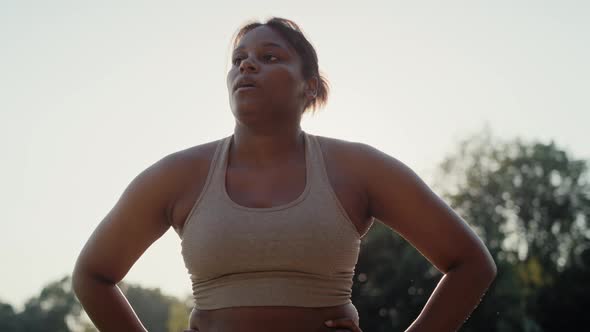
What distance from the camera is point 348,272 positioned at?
2609mm

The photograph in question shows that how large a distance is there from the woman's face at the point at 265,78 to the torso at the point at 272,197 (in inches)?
8.1

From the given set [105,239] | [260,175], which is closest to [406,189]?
[260,175]

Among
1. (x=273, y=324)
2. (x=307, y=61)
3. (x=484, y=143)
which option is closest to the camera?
(x=273, y=324)

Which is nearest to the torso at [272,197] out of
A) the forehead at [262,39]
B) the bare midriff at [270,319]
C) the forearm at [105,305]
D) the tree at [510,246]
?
the bare midriff at [270,319]

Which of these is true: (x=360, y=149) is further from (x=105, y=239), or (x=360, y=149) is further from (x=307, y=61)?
(x=105, y=239)

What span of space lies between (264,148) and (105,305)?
873 millimetres

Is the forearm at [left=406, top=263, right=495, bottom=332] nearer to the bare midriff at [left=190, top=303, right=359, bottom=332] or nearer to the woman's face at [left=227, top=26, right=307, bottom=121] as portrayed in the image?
the bare midriff at [left=190, top=303, right=359, bottom=332]

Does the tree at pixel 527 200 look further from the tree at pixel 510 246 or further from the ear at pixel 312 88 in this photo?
the ear at pixel 312 88

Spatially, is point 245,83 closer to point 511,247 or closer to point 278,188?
point 278,188

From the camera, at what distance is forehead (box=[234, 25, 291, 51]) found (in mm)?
2912

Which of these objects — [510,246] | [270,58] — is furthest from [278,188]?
[510,246]

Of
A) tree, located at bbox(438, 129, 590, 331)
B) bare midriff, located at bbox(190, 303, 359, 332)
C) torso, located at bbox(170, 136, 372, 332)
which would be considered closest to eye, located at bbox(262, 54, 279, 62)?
torso, located at bbox(170, 136, 372, 332)

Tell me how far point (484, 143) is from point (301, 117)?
114ft

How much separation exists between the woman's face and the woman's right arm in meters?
0.37
